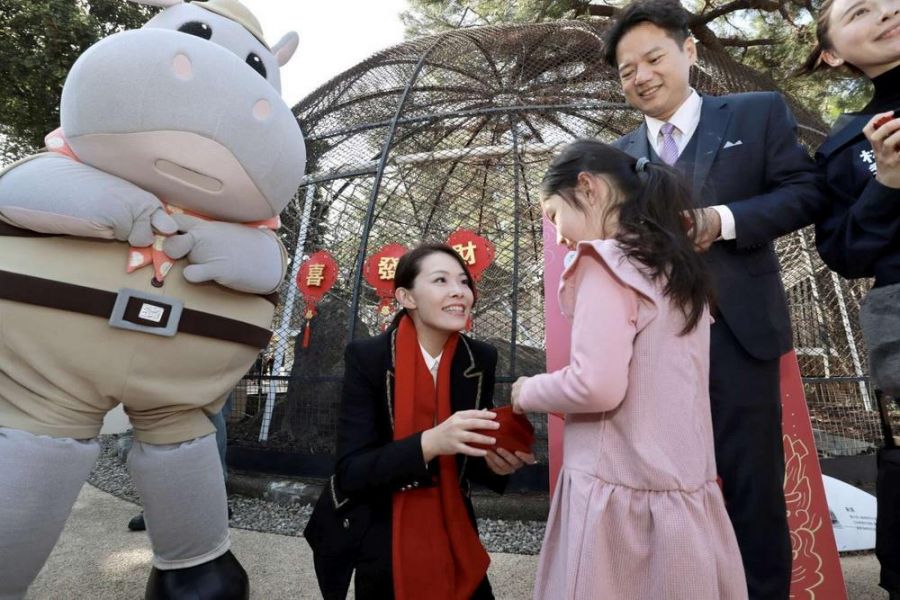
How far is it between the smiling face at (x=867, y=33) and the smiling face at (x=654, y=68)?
1.29 feet

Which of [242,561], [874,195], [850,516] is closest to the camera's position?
[874,195]

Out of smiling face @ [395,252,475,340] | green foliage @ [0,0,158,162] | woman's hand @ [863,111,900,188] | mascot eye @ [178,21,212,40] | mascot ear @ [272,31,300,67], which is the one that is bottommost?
smiling face @ [395,252,475,340]

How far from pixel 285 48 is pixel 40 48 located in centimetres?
588

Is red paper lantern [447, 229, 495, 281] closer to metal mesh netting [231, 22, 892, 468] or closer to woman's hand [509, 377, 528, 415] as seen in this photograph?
metal mesh netting [231, 22, 892, 468]

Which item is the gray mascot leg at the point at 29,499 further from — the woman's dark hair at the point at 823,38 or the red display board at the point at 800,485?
the woman's dark hair at the point at 823,38

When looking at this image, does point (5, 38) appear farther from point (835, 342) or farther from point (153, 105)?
point (835, 342)

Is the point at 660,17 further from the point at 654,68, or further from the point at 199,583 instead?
the point at 199,583

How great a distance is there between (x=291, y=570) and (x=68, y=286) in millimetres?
1777

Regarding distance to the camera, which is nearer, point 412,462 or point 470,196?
point 412,462

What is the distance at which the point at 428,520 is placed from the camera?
156cm

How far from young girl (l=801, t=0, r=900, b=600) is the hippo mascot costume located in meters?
1.47

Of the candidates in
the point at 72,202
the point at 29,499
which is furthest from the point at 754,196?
the point at 29,499

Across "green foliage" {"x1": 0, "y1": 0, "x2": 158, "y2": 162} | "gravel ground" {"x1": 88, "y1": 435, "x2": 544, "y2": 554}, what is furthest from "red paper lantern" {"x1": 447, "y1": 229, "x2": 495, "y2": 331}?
"green foliage" {"x1": 0, "y1": 0, "x2": 158, "y2": 162}

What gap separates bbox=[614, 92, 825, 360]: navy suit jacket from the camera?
1.47 metres
